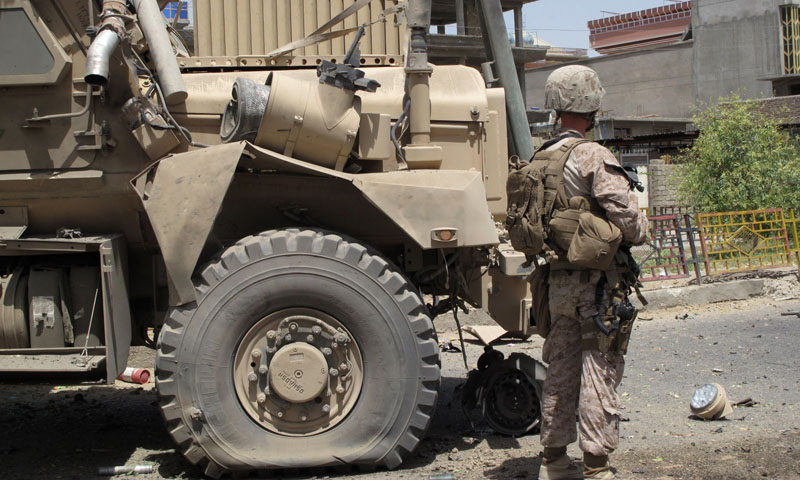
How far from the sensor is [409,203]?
4.02m

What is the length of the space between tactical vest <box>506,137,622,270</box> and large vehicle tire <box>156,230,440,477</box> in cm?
64

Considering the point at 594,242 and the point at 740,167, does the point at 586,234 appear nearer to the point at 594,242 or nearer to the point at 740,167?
the point at 594,242

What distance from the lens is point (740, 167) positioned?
1702 cm

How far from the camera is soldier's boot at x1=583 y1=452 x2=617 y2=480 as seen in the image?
3662 mm

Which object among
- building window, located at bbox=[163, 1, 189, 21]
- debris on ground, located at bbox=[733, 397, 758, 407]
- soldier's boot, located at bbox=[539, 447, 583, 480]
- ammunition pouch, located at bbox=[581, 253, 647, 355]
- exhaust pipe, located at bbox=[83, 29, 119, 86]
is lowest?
debris on ground, located at bbox=[733, 397, 758, 407]

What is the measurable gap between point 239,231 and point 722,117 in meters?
16.0

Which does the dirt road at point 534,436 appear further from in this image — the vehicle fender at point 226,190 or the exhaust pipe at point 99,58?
the exhaust pipe at point 99,58

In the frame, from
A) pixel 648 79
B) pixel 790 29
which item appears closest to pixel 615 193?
pixel 648 79

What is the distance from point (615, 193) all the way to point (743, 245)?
8.91 m

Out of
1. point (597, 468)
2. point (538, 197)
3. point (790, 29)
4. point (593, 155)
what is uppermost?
point (790, 29)

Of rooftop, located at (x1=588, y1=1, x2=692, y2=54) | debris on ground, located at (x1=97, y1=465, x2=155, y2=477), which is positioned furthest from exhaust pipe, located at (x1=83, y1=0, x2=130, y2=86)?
rooftop, located at (x1=588, y1=1, x2=692, y2=54)

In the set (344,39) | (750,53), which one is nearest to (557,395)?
(344,39)

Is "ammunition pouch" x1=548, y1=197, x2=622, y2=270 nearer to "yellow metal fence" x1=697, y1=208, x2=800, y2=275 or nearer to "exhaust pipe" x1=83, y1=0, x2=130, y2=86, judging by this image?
"exhaust pipe" x1=83, y1=0, x2=130, y2=86

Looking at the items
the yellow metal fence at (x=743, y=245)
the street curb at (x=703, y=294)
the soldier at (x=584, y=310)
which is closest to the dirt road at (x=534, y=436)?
the soldier at (x=584, y=310)
